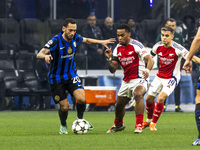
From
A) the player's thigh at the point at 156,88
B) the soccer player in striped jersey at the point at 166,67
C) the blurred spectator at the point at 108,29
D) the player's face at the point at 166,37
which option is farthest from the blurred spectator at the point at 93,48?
the player's thigh at the point at 156,88

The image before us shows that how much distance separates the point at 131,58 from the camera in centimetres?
1139

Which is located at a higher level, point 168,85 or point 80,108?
point 168,85

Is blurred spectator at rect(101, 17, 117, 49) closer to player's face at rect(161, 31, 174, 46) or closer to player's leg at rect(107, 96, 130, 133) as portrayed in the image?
player's face at rect(161, 31, 174, 46)

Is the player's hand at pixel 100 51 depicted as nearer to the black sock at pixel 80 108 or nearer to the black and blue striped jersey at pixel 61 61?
the black and blue striped jersey at pixel 61 61

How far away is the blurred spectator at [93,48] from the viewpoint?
2036 cm

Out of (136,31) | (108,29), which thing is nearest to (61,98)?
(108,29)

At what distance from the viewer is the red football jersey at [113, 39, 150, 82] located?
446 inches

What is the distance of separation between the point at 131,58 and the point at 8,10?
1050cm

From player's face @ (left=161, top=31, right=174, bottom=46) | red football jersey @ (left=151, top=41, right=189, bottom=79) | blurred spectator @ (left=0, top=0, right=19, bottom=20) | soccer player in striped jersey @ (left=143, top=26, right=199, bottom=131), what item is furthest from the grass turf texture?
blurred spectator @ (left=0, top=0, right=19, bottom=20)

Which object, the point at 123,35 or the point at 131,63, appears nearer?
the point at 123,35

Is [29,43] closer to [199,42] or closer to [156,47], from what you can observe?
[156,47]

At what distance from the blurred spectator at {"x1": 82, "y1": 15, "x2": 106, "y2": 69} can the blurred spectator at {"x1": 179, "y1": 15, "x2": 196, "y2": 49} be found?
8.57 ft

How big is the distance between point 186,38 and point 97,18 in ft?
10.5

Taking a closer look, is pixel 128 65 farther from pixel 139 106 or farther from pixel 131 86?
pixel 139 106
